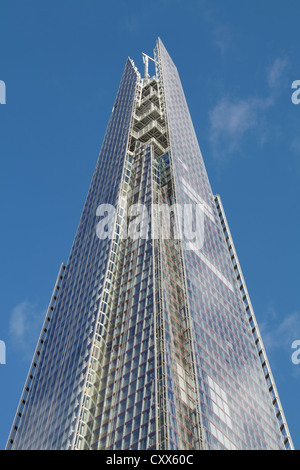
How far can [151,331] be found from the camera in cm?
11169

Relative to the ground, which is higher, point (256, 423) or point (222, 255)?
point (222, 255)

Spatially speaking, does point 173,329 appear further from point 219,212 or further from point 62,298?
point 219,212

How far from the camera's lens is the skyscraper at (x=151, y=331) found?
103m

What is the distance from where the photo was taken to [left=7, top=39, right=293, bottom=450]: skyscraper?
10281cm

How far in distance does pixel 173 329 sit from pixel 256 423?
20.7 m
